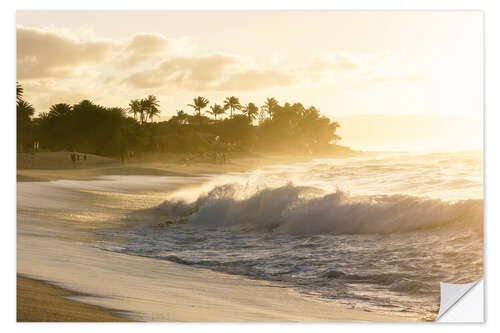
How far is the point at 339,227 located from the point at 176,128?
2755 mm

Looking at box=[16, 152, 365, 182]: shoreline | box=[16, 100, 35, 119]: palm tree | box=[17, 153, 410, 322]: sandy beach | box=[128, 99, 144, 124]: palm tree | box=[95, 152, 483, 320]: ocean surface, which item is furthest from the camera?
box=[16, 152, 365, 182]: shoreline

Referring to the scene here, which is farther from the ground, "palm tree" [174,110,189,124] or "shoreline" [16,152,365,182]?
"palm tree" [174,110,189,124]

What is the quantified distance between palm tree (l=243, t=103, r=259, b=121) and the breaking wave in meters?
2.07

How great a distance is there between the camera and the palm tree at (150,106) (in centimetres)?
663

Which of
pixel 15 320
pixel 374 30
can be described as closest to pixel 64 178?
pixel 15 320

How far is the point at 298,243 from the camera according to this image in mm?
7180

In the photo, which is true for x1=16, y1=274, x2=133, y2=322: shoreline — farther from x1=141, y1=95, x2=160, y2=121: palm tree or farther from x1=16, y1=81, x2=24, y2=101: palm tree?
x1=141, y1=95, x2=160, y2=121: palm tree

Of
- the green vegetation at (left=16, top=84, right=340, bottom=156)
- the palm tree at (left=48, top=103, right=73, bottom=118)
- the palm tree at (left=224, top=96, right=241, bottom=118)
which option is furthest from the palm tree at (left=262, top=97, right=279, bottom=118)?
the palm tree at (left=48, top=103, right=73, bottom=118)

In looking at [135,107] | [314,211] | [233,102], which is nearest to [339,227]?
[314,211]

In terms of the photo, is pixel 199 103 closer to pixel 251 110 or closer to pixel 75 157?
pixel 251 110

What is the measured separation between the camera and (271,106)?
261 inches

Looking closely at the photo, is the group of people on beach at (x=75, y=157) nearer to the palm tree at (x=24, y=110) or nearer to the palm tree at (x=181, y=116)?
the palm tree at (x=24, y=110)

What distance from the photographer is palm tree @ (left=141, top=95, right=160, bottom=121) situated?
6627 mm

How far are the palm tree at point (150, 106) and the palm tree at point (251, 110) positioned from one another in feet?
3.61
